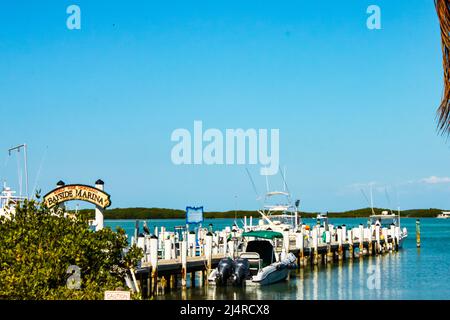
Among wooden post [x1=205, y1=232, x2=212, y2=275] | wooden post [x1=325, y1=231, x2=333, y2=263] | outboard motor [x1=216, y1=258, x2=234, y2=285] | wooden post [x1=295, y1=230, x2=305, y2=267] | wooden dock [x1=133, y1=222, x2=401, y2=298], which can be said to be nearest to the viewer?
wooden dock [x1=133, y1=222, x2=401, y2=298]

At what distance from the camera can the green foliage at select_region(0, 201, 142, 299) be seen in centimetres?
1495

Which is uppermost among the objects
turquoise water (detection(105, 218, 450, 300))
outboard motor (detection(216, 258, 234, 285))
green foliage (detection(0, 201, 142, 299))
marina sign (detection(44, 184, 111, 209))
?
marina sign (detection(44, 184, 111, 209))

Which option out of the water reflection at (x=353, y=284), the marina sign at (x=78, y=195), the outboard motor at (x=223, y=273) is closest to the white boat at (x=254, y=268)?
the outboard motor at (x=223, y=273)

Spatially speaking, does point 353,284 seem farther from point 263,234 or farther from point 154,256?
point 154,256

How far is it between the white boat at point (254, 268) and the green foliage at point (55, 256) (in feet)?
57.8

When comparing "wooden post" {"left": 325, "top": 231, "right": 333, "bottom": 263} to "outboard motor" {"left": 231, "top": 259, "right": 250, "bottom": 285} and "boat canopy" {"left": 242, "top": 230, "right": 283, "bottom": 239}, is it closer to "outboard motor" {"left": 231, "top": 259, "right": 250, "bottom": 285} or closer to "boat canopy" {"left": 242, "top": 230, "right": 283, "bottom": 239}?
"boat canopy" {"left": 242, "top": 230, "right": 283, "bottom": 239}

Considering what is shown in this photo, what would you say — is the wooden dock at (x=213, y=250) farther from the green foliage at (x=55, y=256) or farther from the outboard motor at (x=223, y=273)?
the green foliage at (x=55, y=256)

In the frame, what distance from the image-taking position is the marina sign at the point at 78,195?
79.1 feet

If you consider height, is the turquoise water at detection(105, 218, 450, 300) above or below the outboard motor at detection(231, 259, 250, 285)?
below

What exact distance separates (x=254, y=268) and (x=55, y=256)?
22912mm

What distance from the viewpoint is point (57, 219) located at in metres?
17.6

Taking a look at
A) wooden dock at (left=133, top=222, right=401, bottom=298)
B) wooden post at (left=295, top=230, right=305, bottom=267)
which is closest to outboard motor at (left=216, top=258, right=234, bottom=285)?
wooden dock at (left=133, top=222, right=401, bottom=298)
